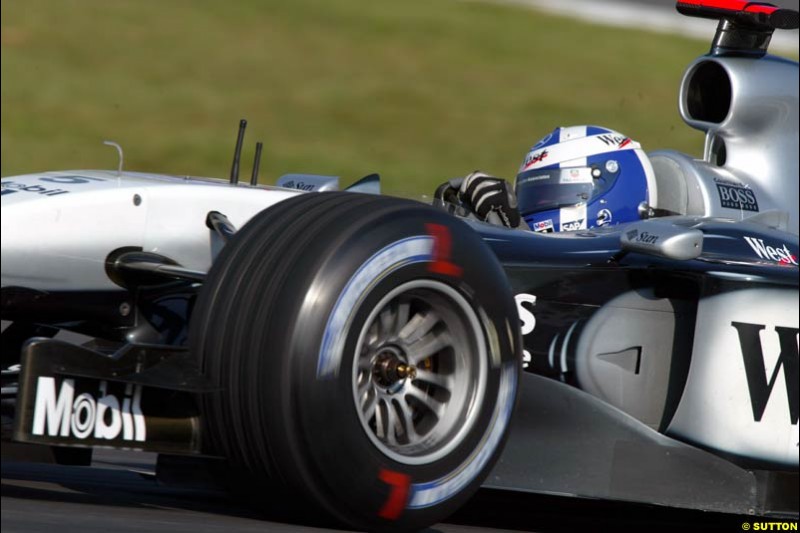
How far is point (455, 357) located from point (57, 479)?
1.76m

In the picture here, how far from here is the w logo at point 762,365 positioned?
186 inches

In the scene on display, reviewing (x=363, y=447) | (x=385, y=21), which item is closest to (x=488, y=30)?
(x=385, y=21)

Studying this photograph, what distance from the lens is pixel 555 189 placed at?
6086 millimetres

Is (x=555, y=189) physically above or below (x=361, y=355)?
above

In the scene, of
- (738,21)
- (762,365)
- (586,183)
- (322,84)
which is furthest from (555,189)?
(322,84)

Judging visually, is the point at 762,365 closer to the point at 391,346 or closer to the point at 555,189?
the point at 391,346

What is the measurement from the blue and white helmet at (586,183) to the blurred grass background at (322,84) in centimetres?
903

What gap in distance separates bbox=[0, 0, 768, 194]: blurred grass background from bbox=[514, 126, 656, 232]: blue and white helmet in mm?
9029

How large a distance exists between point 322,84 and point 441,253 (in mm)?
14327

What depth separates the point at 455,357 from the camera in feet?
13.2

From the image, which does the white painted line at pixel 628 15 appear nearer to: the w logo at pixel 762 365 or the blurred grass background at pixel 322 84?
the blurred grass background at pixel 322 84

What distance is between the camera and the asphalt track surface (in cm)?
382

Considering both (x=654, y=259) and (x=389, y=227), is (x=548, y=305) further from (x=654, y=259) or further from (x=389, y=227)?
(x=389, y=227)

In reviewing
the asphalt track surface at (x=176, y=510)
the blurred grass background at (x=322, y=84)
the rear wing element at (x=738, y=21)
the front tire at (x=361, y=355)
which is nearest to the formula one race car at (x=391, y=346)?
the front tire at (x=361, y=355)
